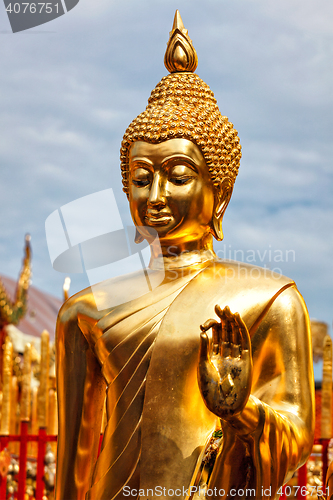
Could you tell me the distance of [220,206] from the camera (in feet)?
11.1

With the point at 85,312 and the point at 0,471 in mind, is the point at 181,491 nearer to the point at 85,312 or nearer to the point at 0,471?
the point at 85,312

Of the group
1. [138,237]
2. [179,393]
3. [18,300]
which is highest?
[18,300]

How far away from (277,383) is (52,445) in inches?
168

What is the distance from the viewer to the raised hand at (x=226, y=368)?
237 cm

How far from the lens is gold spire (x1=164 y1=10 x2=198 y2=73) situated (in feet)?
11.5

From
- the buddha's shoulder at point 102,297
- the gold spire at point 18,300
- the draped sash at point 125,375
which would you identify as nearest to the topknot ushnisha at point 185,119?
the buddha's shoulder at point 102,297

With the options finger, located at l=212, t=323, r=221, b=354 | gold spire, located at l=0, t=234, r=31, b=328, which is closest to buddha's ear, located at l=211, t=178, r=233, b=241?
finger, located at l=212, t=323, r=221, b=354

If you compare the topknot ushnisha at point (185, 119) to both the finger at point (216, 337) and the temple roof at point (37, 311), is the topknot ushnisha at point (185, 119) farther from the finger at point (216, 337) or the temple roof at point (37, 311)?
the temple roof at point (37, 311)

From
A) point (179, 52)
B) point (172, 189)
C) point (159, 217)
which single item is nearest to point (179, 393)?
point (159, 217)

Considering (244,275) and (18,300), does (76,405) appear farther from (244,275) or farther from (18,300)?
(18,300)

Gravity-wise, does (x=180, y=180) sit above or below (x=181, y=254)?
above

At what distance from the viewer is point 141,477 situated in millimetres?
2844

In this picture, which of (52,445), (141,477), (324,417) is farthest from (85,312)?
(52,445)

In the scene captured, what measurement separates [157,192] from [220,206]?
371 mm
